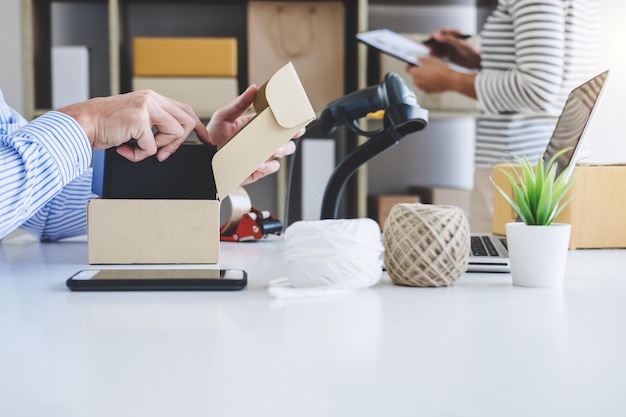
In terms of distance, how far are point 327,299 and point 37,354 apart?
0.30 meters

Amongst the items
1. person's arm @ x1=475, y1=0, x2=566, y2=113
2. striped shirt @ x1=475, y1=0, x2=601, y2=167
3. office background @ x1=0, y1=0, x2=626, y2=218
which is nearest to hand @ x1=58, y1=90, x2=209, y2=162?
striped shirt @ x1=475, y1=0, x2=601, y2=167

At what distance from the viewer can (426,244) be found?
0.77 metres

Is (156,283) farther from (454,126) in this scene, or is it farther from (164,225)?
(454,126)

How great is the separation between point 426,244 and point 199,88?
2.02 meters

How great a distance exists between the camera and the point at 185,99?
8.68 ft

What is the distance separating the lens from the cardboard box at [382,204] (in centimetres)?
272

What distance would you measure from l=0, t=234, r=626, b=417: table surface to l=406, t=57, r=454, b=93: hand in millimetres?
1713

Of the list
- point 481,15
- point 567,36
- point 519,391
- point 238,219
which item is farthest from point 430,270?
point 481,15

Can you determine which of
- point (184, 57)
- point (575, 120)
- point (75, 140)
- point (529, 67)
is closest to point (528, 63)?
point (529, 67)

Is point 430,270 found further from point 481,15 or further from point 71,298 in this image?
point 481,15

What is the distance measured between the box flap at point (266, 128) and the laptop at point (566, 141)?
306 mm

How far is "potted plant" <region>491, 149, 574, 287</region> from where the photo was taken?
80 cm

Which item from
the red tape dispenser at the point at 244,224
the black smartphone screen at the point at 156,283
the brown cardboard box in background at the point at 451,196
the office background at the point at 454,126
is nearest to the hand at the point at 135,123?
the black smartphone screen at the point at 156,283

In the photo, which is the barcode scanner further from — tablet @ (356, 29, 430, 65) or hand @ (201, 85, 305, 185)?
tablet @ (356, 29, 430, 65)
